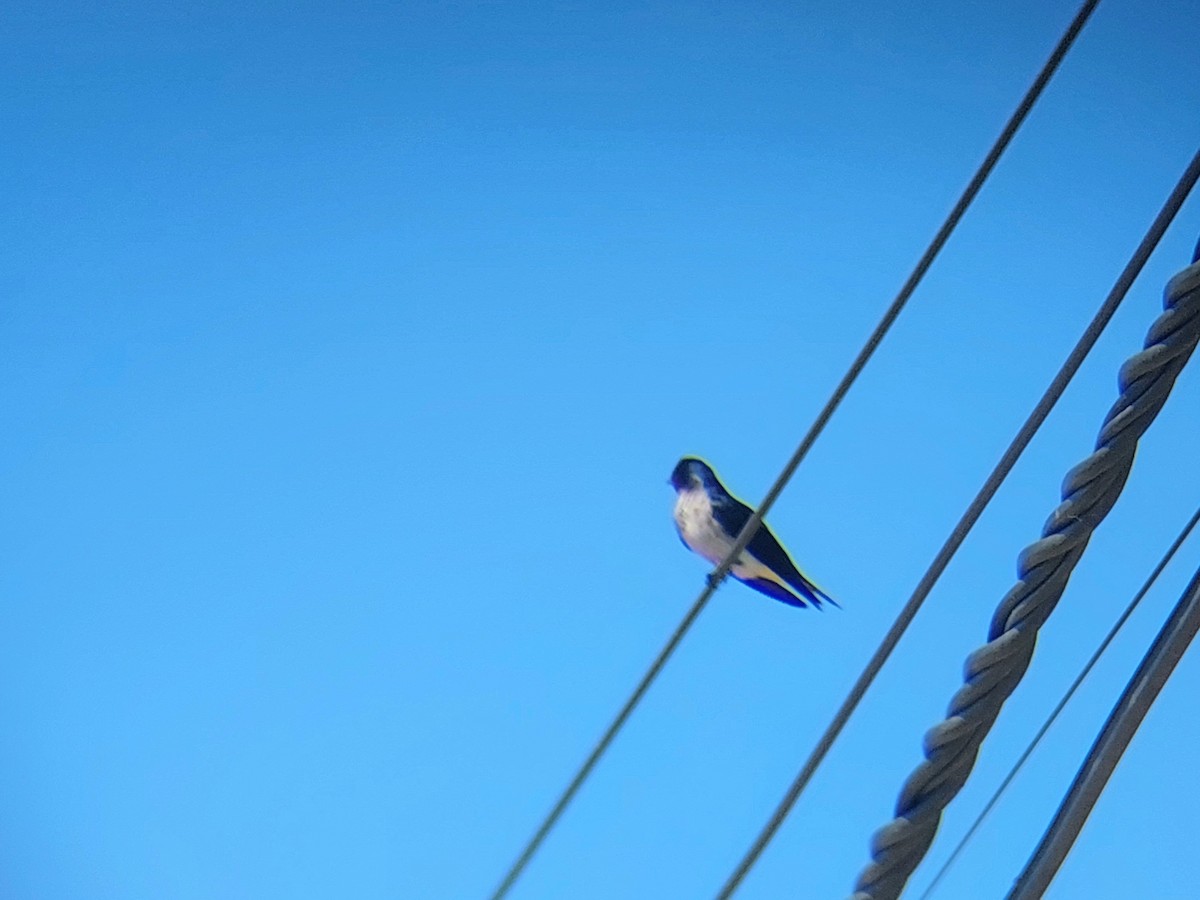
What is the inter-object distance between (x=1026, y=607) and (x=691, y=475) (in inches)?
41.1

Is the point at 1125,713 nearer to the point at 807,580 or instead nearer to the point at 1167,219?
the point at 1167,219

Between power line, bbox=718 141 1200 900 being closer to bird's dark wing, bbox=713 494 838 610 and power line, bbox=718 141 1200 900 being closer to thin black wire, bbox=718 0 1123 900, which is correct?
thin black wire, bbox=718 0 1123 900

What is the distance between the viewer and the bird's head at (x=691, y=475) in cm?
120

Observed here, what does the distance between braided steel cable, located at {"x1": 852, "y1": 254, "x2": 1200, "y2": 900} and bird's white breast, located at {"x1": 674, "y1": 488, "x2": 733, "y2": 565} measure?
96 centimetres

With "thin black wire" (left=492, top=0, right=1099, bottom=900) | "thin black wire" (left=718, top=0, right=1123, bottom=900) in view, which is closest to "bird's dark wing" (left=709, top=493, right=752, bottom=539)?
"thin black wire" (left=492, top=0, right=1099, bottom=900)

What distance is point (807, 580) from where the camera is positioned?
1.10 metres

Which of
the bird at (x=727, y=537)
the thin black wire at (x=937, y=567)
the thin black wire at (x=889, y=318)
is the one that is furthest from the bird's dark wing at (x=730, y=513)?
the thin black wire at (x=937, y=567)

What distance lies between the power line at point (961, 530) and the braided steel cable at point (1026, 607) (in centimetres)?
3

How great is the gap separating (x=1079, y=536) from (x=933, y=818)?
5 centimetres

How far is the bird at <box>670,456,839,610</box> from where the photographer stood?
3.59 feet

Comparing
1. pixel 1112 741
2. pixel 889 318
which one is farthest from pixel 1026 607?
pixel 889 318

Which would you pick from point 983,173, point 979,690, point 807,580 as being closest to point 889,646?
point 979,690

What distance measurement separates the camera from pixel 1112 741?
0.56 feet

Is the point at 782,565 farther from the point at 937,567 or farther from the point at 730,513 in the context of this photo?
the point at 937,567
